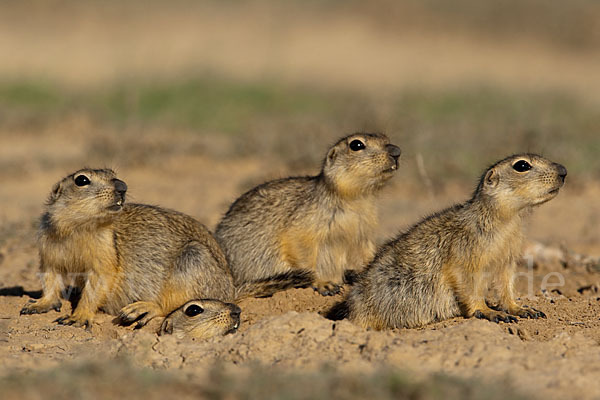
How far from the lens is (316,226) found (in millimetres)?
6730

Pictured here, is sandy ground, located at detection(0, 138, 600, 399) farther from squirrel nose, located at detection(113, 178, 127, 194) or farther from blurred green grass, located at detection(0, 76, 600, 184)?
blurred green grass, located at detection(0, 76, 600, 184)

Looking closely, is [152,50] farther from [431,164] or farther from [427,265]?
[427,265]

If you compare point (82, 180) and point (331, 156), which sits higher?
point (331, 156)

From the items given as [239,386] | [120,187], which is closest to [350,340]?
[239,386]

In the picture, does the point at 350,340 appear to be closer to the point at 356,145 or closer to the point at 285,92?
the point at 356,145

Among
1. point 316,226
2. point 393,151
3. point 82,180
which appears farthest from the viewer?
point 316,226

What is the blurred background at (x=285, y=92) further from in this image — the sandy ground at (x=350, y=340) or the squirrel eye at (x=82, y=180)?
the squirrel eye at (x=82, y=180)

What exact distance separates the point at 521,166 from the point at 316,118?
7.68 meters

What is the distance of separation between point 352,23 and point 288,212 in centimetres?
2082

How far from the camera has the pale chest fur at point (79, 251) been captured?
5906mm

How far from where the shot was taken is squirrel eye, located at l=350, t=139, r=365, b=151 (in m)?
6.61

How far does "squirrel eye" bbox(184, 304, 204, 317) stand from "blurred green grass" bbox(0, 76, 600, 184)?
4408 millimetres

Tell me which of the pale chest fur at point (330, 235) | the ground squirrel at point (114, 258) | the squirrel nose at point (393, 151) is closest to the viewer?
the ground squirrel at point (114, 258)

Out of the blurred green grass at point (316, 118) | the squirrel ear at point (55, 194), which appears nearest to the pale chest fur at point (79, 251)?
the squirrel ear at point (55, 194)
